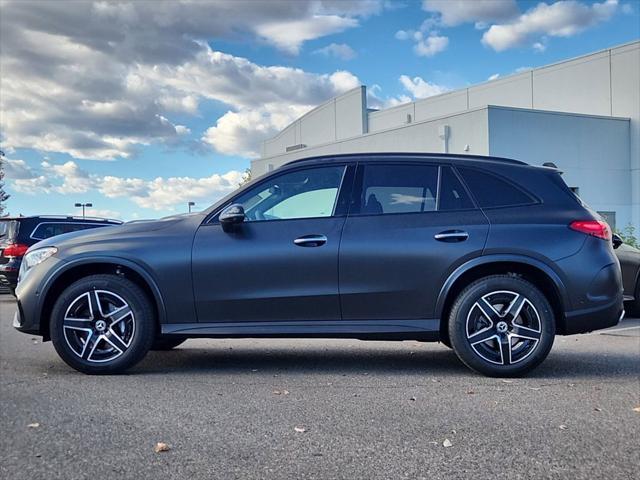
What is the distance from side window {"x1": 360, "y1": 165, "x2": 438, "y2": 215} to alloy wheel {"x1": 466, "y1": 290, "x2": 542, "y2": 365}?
3.03 ft

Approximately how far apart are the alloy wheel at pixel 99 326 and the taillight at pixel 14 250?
8606 millimetres

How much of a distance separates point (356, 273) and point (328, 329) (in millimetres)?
508

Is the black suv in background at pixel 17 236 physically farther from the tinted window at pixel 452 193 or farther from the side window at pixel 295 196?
the tinted window at pixel 452 193

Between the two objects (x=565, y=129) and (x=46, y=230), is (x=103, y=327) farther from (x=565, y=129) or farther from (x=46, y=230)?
(x=565, y=129)

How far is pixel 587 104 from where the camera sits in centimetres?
2873

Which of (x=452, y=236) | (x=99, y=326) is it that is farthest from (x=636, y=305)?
(x=99, y=326)

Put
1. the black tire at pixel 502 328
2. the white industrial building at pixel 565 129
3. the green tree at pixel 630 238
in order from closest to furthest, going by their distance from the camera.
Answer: the black tire at pixel 502 328 → the green tree at pixel 630 238 → the white industrial building at pixel 565 129

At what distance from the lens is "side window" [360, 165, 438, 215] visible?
5.70 meters

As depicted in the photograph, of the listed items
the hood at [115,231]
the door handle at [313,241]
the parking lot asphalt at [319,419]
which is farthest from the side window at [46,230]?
the door handle at [313,241]

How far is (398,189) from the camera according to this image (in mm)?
5785

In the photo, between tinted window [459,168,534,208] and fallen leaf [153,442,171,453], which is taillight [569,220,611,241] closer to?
tinted window [459,168,534,208]

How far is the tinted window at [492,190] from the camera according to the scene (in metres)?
5.68

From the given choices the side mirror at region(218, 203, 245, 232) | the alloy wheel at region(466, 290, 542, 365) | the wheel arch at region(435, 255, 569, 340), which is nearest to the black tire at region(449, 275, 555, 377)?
the alloy wheel at region(466, 290, 542, 365)

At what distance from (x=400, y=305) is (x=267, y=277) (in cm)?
110
